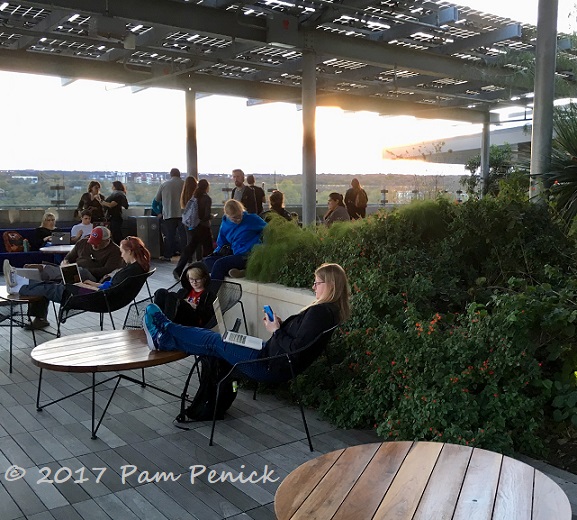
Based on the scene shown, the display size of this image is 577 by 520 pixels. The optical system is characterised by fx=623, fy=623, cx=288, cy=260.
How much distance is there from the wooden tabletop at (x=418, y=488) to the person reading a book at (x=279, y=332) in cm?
137

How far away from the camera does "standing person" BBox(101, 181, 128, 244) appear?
11.6 m

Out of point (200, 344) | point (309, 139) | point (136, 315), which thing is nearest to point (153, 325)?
point (200, 344)

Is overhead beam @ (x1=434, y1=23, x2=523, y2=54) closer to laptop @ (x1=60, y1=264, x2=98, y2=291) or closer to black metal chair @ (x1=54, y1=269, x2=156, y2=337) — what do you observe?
black metal chair @ (x1=54, y1=269, x2=156, y2=337)

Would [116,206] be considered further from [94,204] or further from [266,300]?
[266,300]

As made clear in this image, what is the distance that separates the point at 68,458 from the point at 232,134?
49.4ft

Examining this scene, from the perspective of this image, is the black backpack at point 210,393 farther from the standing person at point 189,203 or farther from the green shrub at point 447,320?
the standing person at point 189,203

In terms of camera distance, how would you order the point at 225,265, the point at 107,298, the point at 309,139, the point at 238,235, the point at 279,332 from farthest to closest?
the point at 309,139
the point at 238,235
the point at 225,265
the point at 107,298
the point at 279,332

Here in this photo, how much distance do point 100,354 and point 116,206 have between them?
8.17 meters

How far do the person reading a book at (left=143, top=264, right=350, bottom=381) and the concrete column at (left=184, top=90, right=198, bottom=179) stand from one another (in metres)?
11.8

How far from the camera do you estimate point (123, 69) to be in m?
14.1

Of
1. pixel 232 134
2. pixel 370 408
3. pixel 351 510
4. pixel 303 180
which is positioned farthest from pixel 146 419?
pixel 232 134

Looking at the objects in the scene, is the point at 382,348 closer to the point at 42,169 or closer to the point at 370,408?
the point at 370,408

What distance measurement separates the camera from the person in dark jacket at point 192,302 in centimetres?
470

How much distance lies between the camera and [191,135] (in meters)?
15.5
